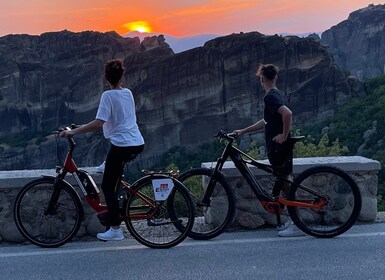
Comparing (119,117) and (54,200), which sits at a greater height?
(119,117)

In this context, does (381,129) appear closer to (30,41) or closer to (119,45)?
(119,45)

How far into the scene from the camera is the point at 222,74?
82438 millimetres

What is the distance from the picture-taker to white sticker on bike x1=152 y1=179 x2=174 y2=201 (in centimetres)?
509

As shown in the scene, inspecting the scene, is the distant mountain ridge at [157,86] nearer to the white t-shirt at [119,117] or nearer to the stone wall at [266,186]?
the stone wall at [266,186]

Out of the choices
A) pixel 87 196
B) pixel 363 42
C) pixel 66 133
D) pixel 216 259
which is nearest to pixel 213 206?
pixel 216 259

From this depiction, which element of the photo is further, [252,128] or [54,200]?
[252,128]

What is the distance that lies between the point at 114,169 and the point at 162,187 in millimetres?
494

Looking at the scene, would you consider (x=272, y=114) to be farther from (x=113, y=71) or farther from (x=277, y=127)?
(x=113, y=71)

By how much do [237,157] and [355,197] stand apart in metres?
1.26

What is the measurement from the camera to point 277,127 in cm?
527

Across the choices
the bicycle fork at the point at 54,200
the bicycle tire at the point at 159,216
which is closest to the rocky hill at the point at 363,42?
the bicycle tire at the point at 159,216

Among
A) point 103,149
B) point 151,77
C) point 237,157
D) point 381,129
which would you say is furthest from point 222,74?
point 237,157

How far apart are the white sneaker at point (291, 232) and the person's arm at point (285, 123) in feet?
3.09

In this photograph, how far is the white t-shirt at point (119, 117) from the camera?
4844mm
